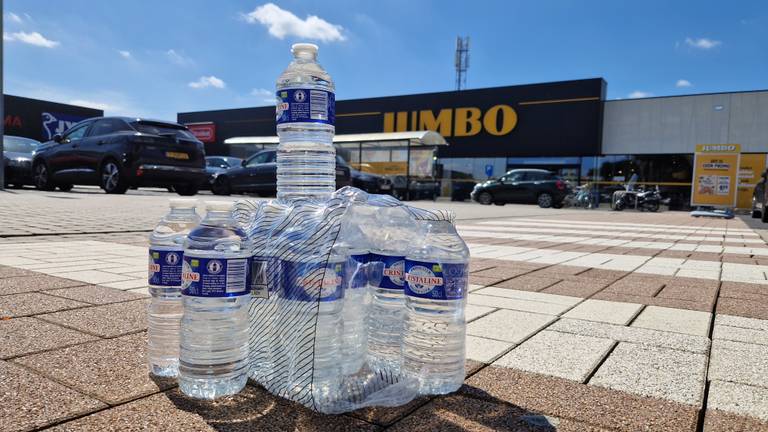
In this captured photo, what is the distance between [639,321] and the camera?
282cm

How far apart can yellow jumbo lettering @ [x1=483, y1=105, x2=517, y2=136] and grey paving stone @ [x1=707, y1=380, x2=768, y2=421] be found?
27.4m

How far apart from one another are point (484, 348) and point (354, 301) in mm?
786

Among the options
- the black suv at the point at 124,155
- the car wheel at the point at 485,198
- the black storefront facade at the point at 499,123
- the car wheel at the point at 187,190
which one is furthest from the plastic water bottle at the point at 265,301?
the black storefront facade at the point at 499,123

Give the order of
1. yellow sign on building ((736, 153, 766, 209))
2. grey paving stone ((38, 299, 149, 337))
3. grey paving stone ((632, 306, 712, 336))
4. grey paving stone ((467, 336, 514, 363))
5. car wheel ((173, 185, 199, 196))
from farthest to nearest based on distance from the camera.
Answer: yellow sign on building ((736, 153, 766, 209)) → car wheel ((173, 185, 199, 196)) → grey paving stone ((632, 306, 712, 336)) → grey paving stone ((38, 299, 149, 337)) → grey paving stone ((467, 336, 514, 363))

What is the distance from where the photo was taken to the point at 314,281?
1.65 metres

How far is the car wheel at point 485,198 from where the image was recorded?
22.0 meters

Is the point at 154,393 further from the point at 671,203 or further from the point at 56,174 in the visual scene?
the point at 671,203

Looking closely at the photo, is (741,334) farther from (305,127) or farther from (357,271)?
(305,127)

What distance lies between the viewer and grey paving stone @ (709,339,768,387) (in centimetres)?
197

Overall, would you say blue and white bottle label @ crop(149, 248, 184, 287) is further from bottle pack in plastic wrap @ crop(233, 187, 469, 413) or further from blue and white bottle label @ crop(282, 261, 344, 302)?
blue and white bottle label @ crop(282, 261, 344, 302)

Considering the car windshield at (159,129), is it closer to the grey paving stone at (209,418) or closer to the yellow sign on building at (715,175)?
the grey paving stone at (209,418)

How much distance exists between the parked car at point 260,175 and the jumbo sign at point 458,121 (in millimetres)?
14389

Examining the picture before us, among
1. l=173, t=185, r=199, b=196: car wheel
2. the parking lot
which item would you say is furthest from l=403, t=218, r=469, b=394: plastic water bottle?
l=173, t=185, r=199, b=196: car wheel

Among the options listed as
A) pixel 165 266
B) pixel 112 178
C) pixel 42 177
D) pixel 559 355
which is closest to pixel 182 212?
pixel 165 266
